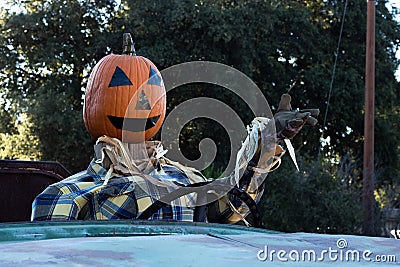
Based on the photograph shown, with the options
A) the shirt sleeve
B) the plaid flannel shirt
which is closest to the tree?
the plaid flannel shirt

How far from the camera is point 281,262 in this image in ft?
3.90

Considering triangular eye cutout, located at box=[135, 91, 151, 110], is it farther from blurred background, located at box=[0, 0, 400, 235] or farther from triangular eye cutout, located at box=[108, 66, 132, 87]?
blurred background, located at box=[0, 0, 400, 235]

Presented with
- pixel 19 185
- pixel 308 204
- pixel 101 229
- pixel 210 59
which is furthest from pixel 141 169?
pixel 210 59

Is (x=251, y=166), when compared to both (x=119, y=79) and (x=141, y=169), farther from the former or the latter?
(x=119, y=79)

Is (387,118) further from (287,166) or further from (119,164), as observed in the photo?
(119,164)

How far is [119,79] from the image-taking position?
3.29 m

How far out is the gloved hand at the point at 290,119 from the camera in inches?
93.4

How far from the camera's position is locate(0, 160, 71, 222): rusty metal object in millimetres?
3701

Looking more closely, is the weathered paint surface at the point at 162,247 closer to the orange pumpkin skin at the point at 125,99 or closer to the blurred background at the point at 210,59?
the orange pumpkin skin at the point at 125,99

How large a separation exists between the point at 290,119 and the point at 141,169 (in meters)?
0.78

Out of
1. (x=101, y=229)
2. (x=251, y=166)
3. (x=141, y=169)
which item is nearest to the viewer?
(x=101, y=229)

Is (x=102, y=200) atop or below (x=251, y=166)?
below

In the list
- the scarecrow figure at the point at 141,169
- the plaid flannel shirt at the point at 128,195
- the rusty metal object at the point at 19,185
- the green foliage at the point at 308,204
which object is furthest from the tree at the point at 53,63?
the plaid flannel shirt at the point at 128,195

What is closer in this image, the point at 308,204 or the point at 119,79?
the point at 119,79
